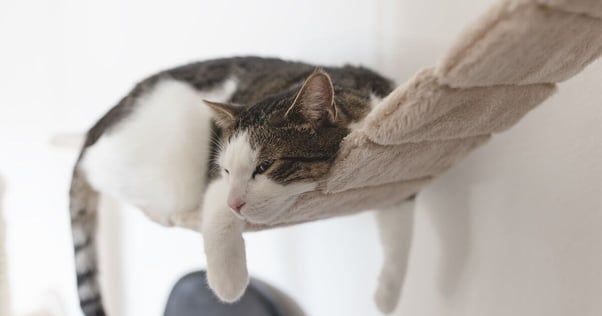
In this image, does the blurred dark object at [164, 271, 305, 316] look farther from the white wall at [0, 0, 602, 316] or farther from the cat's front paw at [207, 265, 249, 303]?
the cat's front paw at [207, 265, 249, 303]

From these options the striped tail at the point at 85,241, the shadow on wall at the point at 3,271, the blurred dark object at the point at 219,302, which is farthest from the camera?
the shadow on wall at the point at 3,271

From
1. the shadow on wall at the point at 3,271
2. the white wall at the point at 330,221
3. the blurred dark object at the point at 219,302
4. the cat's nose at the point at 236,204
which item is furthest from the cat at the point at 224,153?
the shadow on wall at the point at 3,271

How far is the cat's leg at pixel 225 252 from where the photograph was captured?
733 mm

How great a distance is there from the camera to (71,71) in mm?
1679

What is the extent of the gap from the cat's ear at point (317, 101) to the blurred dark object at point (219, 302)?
72 centimetres

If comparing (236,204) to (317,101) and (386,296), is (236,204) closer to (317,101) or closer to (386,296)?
(317,101)

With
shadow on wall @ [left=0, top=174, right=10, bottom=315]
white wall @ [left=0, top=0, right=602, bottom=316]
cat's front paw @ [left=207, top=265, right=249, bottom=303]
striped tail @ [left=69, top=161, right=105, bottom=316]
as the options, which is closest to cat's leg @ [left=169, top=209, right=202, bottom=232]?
cat's front paw @ [left=207, top=265, right=249, bottom=303]

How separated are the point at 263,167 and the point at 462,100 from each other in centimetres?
26

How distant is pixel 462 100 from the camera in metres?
0.54

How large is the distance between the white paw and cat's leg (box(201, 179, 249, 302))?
30cm

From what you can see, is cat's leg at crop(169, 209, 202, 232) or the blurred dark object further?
the blurred dark object

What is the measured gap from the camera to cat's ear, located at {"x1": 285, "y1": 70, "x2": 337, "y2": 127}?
62cm

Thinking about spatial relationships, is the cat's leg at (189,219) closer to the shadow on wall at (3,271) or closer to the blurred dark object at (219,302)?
the blurred dark object at (219,302)

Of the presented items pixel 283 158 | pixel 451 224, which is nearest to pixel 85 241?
pixel 283 158
